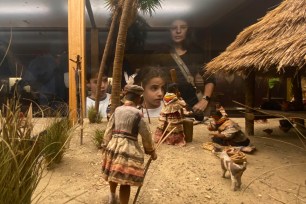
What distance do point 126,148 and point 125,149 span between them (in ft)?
0.05

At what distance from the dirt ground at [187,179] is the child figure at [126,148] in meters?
0.45

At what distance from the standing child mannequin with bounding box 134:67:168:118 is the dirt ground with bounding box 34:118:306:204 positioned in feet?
8.95

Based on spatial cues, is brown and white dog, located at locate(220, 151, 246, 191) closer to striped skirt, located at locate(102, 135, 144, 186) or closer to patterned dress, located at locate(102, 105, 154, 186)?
patterned dress, located at locate(102, 105, 154, 186)

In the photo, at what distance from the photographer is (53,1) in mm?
7984

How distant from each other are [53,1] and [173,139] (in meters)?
4.86

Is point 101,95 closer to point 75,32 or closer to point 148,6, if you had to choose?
point 75,32

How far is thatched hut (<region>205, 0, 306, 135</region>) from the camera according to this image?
13.5 ft

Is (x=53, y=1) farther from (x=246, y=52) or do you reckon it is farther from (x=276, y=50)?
(x=276, y=50)

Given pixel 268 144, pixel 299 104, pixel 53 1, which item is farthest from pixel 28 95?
pixel 299 104

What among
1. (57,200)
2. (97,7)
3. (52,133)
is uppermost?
(97,7)

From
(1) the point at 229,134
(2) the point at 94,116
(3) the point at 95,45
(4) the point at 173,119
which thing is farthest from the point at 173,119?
(3) the point at 95,45

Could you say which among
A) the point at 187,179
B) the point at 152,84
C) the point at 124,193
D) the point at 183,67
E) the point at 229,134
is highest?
the point at 183,67

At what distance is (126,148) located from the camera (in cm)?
289

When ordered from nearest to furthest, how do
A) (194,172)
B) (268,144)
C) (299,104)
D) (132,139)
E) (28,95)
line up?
(132,139)
(194,172)
(268,144)
(299,104)
(28,95)
